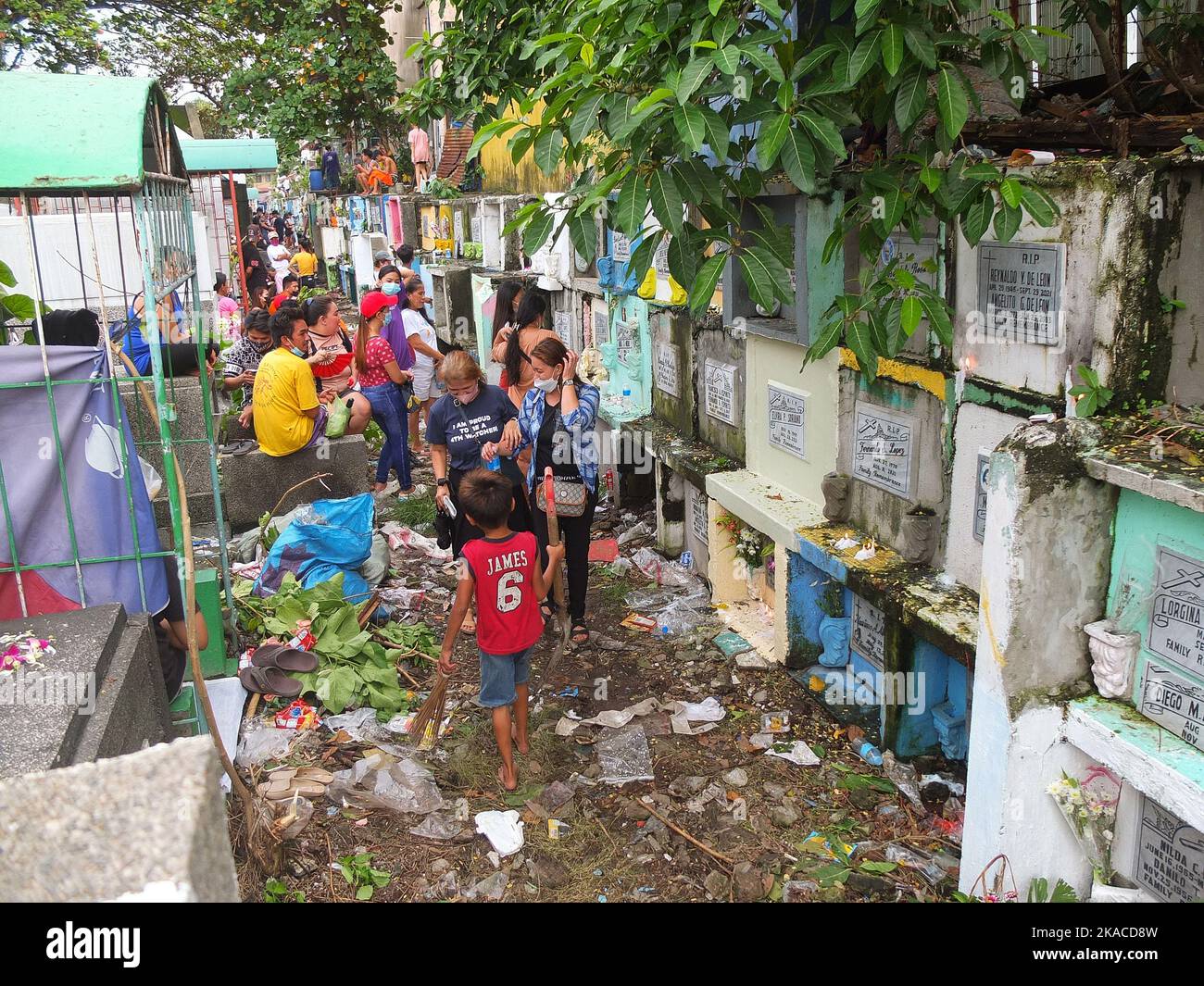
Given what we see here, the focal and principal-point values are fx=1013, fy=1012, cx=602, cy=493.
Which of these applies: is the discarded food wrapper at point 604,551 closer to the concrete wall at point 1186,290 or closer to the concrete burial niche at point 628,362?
the concrete burial niche at point 628,362

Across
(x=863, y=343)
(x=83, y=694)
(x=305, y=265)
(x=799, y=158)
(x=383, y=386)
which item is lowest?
(x=83, y=694)

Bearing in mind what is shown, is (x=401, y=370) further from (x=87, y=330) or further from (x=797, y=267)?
(x=797, y=267)

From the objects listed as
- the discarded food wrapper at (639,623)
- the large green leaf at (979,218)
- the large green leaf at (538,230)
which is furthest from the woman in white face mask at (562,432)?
the large green leaf at (979,218)

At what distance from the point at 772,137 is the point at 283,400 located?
447 centimetres

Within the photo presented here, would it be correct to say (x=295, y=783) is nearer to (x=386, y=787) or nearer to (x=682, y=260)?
(x=386, y=787)

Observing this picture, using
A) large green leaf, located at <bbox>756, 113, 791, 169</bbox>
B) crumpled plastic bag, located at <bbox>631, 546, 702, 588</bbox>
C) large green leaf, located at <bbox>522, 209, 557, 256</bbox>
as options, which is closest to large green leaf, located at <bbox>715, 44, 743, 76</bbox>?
large green leaf, located at <bbox>756, 113, 791, 169</bbox>

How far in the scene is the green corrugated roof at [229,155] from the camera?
13727 mm

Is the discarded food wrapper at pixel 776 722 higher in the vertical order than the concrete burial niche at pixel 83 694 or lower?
lower

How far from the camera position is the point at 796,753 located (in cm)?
510

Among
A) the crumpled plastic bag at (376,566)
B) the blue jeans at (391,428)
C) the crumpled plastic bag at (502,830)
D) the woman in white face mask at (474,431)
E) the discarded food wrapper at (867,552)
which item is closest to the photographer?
the crumpled plastic bag at (502,830)

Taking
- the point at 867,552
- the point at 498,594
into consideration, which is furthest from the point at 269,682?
the point at 867,552

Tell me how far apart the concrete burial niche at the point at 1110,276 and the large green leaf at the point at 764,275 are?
0.99 m

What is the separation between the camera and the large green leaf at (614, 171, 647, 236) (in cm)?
377

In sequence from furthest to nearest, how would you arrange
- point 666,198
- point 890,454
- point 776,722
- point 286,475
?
point 286,475 < point 776,722 < point 890,454 < point 666,198
